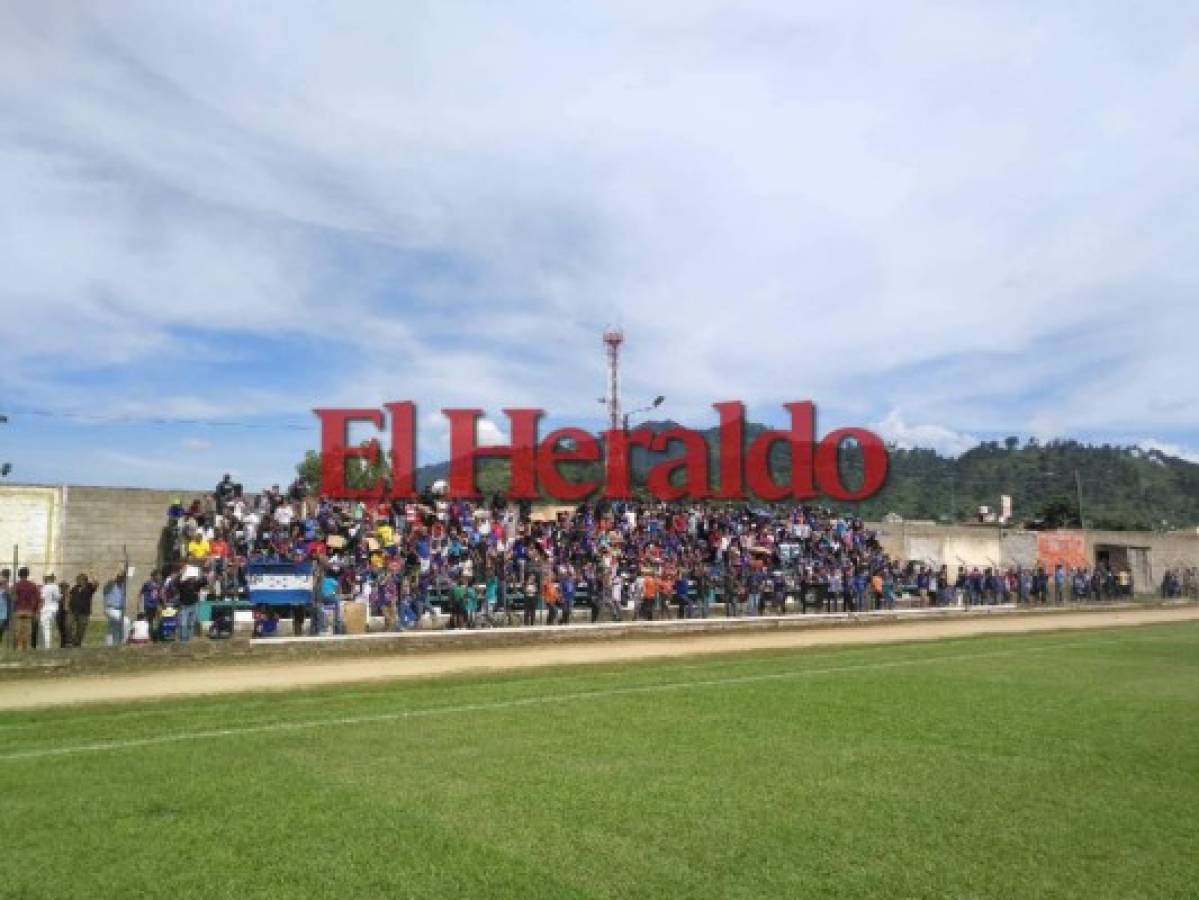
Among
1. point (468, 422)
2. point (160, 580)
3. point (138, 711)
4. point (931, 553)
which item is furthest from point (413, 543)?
point (931, 553)

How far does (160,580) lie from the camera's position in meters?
19.1

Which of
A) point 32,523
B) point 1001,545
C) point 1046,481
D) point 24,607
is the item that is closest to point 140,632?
point 24,607

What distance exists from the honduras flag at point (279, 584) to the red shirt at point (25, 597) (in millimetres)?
3946

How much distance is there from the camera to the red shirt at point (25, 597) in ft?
53.9

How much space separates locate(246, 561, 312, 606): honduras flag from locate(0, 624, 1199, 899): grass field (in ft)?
25.6

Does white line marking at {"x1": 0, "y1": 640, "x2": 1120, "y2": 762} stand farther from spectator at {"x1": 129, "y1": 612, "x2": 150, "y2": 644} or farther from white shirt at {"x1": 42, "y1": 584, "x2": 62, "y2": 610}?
white shirt at {"x1": 42, "y1": 584, "x2": 62, "y2": 610}

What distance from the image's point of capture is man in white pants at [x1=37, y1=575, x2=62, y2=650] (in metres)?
17.5

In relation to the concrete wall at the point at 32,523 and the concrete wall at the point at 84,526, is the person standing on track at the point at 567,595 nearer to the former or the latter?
the concrete wall at the point at 84,526

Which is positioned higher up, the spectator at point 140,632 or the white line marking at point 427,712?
the spectator at point 140,632

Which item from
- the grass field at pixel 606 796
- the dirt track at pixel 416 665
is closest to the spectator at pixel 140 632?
the dirt track at pixel 416 665

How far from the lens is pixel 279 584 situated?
19672 mm

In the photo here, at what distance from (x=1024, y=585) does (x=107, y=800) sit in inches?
1603

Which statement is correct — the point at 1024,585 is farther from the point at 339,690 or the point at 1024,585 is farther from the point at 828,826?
the point at 828,826

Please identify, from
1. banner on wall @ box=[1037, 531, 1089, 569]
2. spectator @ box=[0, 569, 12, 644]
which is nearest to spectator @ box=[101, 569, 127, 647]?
spectator @ box=[0, 569, 12, 644]
